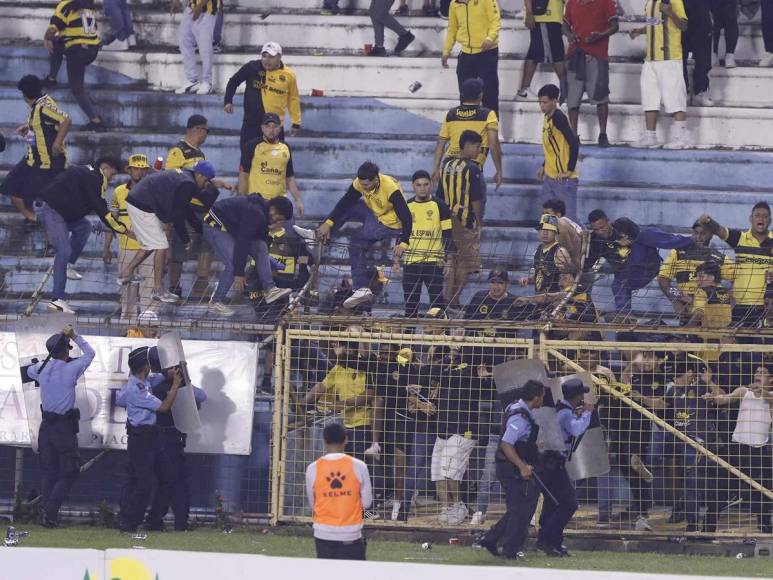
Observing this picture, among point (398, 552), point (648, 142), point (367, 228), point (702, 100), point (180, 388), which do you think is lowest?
point (398, 552)

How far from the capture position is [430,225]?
15.7 meters

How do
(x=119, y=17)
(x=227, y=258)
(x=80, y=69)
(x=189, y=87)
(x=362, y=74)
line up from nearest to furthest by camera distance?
(x=227, y=258) < (x=80, y=69) < (x=189, y=87) < (x=119, y=17) < (x=362, y=74)

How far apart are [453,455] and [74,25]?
7845 millimetres

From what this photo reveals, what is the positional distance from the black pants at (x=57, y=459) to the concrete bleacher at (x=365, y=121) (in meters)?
2.63

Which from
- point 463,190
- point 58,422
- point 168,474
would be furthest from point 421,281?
point 58,422

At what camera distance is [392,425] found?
14.5m

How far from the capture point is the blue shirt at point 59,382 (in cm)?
1392

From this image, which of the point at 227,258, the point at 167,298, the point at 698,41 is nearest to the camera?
the point at 167,298

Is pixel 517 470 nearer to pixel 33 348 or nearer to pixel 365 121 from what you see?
pixel 33 348

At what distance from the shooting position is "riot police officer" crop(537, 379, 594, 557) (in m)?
13.4

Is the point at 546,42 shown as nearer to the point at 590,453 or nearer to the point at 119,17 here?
the point at 119,17

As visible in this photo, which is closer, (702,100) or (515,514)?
(515,514)

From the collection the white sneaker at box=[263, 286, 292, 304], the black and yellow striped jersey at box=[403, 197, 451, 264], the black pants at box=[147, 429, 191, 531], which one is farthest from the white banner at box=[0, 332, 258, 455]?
the black and yellow striped jersey at box=[403, 197, 451, 264]

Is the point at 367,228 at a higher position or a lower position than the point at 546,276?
higher
